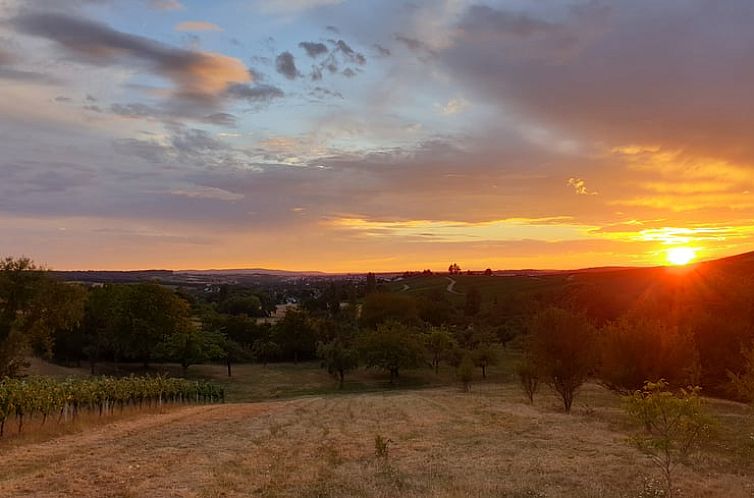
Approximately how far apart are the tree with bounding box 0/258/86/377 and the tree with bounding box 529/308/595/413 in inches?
1590

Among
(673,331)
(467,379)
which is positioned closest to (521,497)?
(673,331)

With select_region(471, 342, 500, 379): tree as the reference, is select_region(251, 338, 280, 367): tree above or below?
below

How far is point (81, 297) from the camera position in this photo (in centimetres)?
5684

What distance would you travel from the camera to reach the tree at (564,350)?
37156 millimetres

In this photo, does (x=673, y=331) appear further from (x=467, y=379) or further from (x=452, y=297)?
(x=452, y=297)

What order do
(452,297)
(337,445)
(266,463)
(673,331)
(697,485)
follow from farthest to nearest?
1. (452,297)
2. (673,331)
3. (337,445)
4. (266,463)
5. (697,485)

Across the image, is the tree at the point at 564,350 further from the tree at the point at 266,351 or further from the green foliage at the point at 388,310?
the green foliage at the point at 388,310

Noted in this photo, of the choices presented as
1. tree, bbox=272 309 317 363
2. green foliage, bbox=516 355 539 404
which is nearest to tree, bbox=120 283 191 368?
tree, bbox=272 309 317 363

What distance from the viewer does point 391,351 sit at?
74125mm

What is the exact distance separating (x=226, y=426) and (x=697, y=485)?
24.0 m

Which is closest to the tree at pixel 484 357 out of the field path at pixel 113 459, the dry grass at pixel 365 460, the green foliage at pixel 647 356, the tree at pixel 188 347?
the tree at pixel 188 347

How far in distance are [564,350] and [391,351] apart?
3880 cm

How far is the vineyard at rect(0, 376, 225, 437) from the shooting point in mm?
29547

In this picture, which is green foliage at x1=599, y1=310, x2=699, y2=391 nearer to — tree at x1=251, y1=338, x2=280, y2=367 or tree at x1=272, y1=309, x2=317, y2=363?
tree at x1=272, y1=309, x2=317, y2=363
